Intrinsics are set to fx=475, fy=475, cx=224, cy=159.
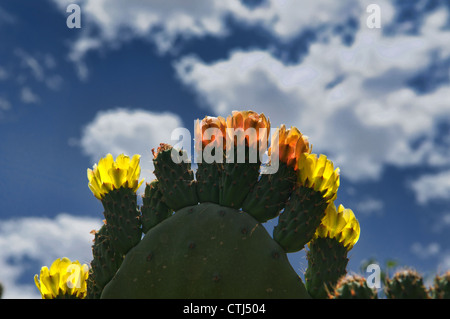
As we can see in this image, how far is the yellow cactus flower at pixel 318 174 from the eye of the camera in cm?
276

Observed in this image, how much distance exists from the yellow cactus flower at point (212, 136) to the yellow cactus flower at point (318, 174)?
485mm

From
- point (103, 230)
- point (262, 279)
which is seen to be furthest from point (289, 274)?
point (103, 230)

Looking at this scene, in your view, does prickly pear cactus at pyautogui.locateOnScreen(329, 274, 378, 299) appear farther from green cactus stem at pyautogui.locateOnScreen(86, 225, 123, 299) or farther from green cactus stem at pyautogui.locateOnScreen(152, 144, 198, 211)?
green cactus stem at pyautogui.locateOnScreen(86, 225, 123, 299)

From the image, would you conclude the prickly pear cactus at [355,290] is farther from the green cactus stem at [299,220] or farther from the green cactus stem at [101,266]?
the green cactus stem at [101,266]

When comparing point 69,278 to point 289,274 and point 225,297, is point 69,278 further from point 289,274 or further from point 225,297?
point 289,274

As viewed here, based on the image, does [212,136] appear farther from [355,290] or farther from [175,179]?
[355,290]

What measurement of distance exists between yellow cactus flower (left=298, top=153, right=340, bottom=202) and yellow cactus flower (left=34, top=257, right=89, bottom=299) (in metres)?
1.58

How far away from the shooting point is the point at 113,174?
3.01m

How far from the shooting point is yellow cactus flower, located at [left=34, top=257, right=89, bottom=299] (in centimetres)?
301

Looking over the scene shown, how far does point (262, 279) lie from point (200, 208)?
0.56 metres

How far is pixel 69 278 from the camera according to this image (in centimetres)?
306

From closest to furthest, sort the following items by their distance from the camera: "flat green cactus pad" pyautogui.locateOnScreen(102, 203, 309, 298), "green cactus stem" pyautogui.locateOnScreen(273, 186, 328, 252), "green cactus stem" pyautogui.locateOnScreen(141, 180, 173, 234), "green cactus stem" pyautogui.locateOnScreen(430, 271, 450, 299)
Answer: "green cactus stem" pyautogui.locateOnScreen(430, 271, 450, 299), "flat green cactus pad" pyautogui.locateOnScreen(102, 203, 309, 298), "green cactus stem" pyautogui.locateOnScreen(273, 186, 328, 252), "green cactus stem" pyautogui.locateOnScreen(141, 180, 173, 234)

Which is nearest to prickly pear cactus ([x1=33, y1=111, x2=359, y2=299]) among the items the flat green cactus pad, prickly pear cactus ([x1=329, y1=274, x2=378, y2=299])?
the flat green cactus pad

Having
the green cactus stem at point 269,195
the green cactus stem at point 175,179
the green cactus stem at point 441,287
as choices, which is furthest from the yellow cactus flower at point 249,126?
the green cactus stem at point 441,287
